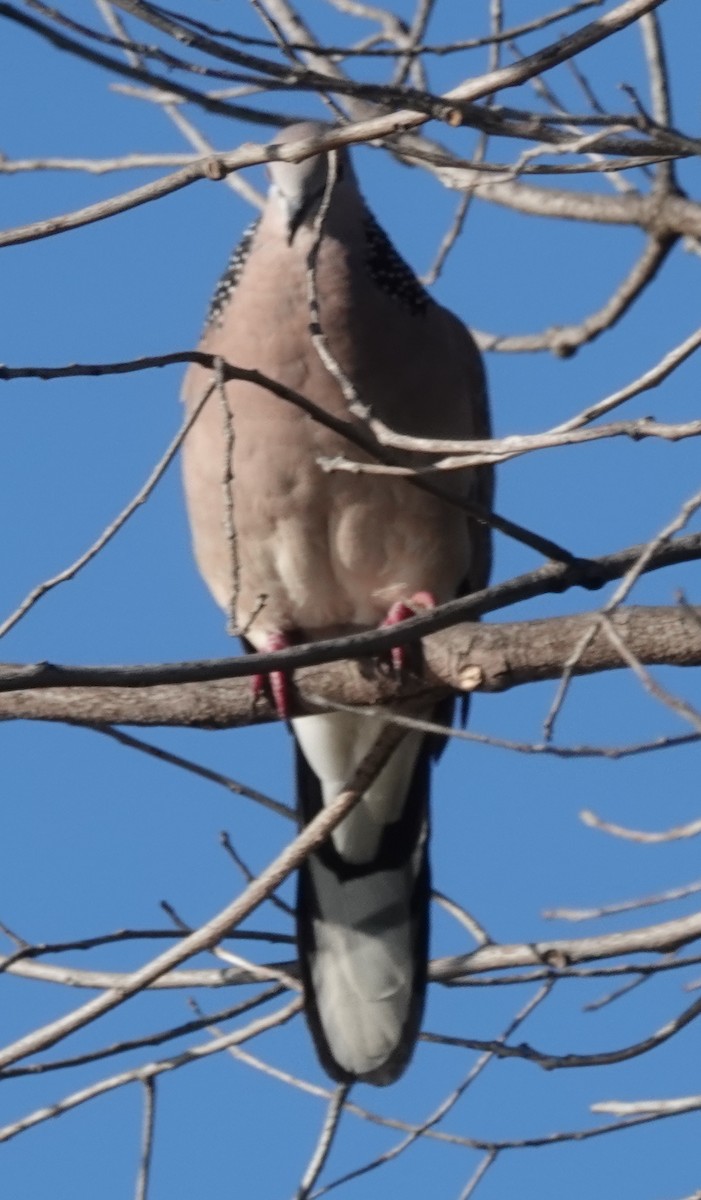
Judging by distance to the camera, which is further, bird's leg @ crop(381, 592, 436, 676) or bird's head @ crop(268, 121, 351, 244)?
bird's leg @ crop(381, 592, 436, 676)

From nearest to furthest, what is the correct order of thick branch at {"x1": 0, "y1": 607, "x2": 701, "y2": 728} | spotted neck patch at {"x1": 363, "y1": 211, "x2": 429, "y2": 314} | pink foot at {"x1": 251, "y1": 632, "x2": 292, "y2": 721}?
1. thick branch at {"x1": 0, "y1": 607, "x2": 701, "y2": 728}
2. pink foot at {"x1": 251, "y1": 632, "x2": 292, "y2": 721}
3. spotted neck patch at {"x1": 363, "y1": 211, "x2": 429, "y2": 314}

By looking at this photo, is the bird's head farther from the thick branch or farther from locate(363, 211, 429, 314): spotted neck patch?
the thick branch

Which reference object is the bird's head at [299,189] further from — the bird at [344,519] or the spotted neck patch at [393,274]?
the spotted neck patch at [393,274]

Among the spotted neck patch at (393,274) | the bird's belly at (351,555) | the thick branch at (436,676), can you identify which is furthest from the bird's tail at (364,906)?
the spotted neck patch at (393,274)

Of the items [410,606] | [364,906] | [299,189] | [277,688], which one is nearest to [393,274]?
[299,189]

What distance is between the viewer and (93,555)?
253 cm

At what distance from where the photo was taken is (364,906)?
14.7ft

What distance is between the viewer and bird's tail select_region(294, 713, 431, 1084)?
423 cm

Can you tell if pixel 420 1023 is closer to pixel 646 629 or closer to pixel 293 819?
pixel 293 819

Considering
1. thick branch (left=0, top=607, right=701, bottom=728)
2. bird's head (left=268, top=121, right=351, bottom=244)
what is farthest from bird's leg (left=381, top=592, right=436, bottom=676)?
bird's head (left=268, top=121, right=351, bottom=244)

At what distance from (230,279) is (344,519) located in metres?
0.61

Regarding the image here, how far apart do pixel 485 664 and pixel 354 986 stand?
4.12ft

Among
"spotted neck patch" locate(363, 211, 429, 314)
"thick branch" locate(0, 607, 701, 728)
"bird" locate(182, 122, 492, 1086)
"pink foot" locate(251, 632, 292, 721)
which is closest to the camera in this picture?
"thick branch" locate(0, 607, 701, 728)

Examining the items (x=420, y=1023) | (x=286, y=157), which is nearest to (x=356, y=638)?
(x=286, y=157)
